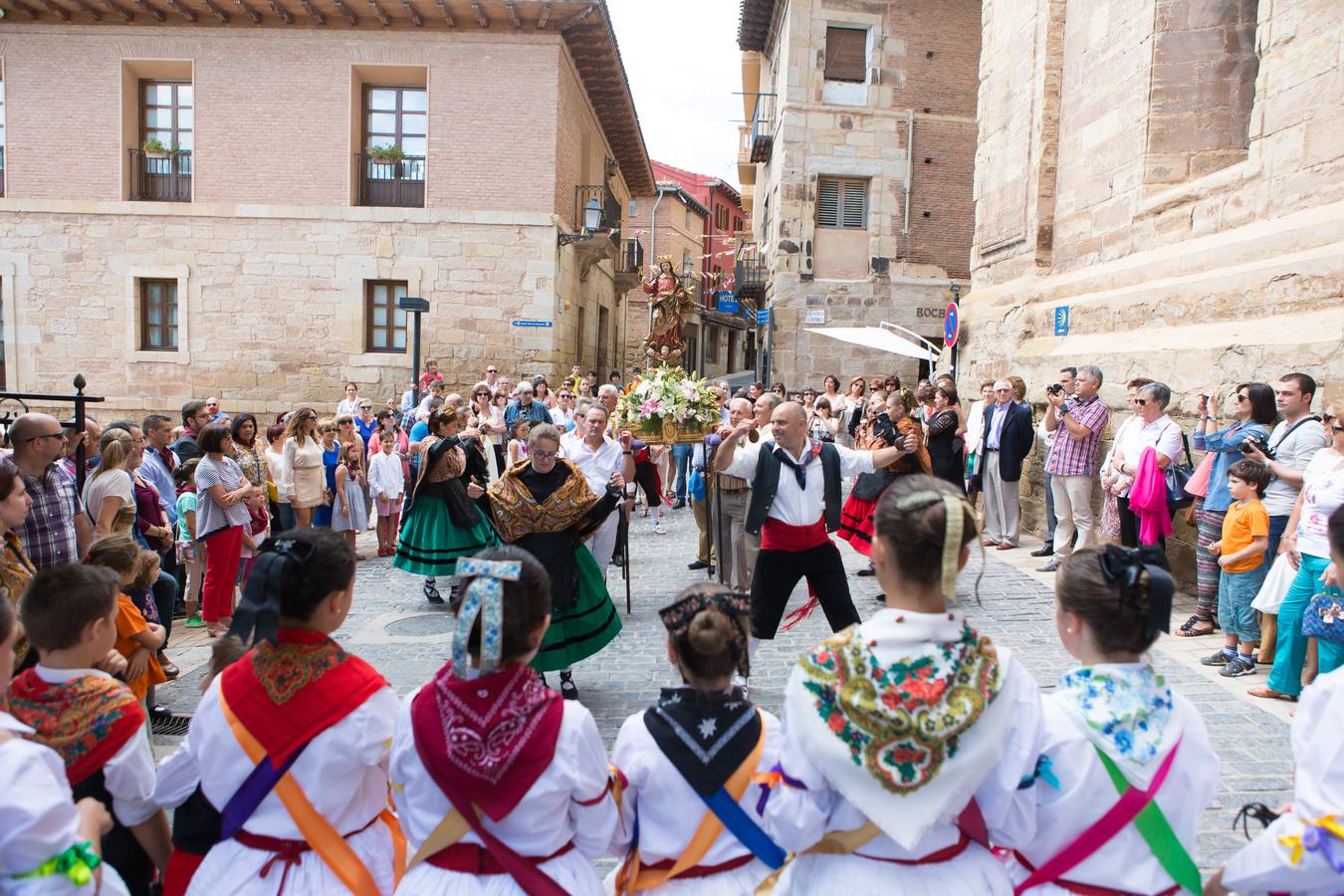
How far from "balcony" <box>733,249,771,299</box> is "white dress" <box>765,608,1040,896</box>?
24098 mm

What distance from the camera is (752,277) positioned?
26.5m

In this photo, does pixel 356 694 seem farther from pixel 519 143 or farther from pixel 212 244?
pixel 212 244

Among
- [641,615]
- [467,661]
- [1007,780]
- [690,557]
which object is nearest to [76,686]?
[467,661]

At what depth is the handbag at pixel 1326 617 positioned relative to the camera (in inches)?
176

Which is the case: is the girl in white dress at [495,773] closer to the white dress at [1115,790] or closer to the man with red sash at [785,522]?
the white dress at [1115,790]

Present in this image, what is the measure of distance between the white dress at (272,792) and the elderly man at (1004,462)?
8.69 meters

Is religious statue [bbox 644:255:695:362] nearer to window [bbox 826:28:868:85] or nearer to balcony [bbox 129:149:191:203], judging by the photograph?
window [bbox 826:28:868:85]

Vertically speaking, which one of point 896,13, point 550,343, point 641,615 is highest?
A: point 896,13

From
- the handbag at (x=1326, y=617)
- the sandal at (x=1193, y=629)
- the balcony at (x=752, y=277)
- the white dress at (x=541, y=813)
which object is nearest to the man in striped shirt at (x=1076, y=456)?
the sandal at (x=1193, y=629)

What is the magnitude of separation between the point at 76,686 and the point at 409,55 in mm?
18018

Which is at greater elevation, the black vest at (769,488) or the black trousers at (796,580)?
the black vest at (769,488)

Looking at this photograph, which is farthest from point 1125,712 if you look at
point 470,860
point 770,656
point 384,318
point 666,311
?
point 666,311

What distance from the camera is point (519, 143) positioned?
59.2 feet

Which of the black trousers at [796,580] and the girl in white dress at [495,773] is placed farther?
the black trousers at [796,580]
